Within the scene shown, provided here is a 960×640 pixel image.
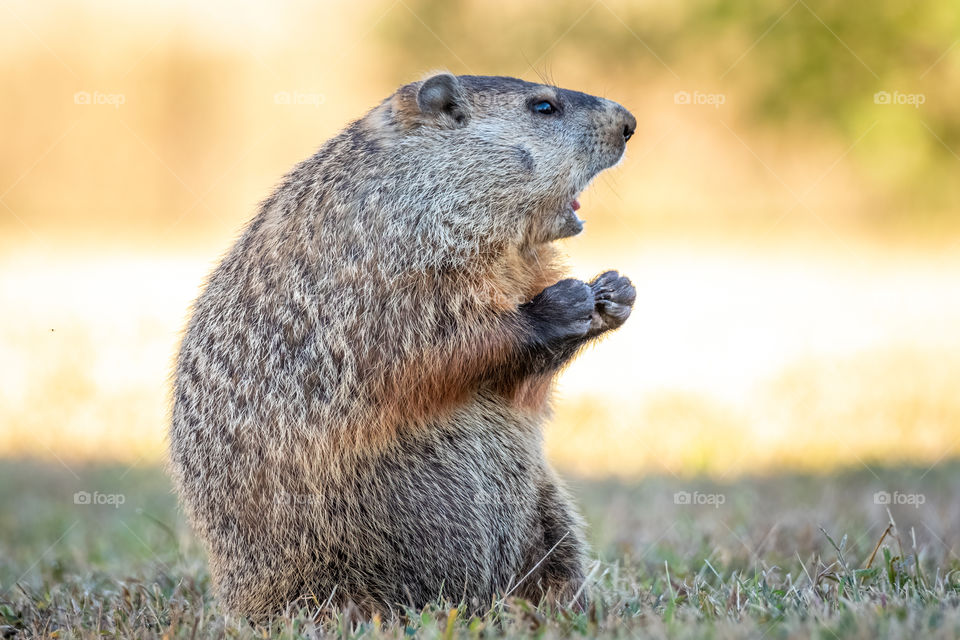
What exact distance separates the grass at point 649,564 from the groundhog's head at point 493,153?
4.61ft

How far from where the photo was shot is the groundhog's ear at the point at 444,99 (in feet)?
13.4

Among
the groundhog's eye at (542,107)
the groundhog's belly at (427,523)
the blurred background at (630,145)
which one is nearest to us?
the groundhog's belly at (427,523)

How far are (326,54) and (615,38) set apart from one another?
5.55m

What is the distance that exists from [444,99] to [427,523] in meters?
1.72

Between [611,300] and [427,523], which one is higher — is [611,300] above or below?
above

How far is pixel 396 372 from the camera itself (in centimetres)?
362

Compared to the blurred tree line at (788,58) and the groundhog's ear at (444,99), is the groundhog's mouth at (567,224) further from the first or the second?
the blurred tree line at (788,58)

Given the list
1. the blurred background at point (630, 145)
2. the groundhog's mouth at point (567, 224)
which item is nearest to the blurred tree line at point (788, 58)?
the blurred background at point (630, 145)

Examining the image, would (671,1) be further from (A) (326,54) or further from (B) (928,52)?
(A) (326,54)

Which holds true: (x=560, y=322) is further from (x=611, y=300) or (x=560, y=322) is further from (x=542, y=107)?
(x=542, y=107)

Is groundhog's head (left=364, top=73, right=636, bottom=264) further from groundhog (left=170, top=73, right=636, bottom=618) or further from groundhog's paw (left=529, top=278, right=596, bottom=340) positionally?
groundhog's paw (left=529, top=278, right=596, bottom=340)

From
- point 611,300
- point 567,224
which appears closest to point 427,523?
point 611,300

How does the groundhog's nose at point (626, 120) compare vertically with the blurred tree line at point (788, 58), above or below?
below

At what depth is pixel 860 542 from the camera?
5000 mm
